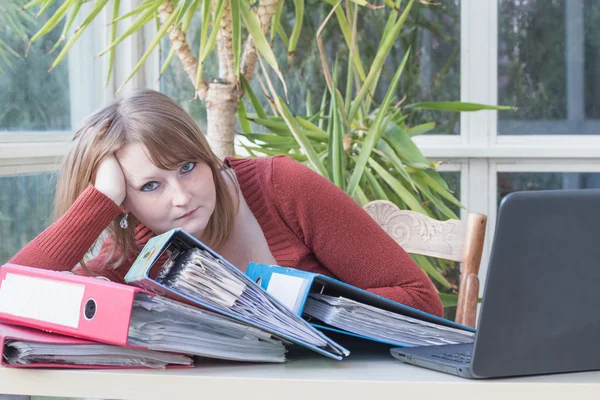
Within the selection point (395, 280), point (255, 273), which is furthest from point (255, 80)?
point (255, 273)

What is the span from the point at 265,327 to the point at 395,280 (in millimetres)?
571

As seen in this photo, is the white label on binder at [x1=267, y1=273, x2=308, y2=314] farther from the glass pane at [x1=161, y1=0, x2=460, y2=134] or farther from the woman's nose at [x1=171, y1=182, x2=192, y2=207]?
the glass pane at [x1=161, y1=0, x2=460, y2=134]

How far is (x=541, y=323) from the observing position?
1.99 ft

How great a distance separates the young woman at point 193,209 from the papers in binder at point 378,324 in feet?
1.16

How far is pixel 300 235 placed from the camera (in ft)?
4.44

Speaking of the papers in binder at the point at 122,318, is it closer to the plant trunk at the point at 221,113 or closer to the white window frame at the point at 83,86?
the white window frame at the point at 83,86

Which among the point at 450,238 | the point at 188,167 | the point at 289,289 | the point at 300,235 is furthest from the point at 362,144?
the point at 289,289

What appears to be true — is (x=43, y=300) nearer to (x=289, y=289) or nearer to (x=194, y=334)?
(x=194, y=334)

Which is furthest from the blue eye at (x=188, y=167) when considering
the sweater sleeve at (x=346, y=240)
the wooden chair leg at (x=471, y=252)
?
the wooden chair leg at (x=471, y=252)

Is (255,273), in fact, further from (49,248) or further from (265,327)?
(49,248)

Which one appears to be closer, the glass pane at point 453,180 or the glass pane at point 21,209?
the glass pane at point 21,209

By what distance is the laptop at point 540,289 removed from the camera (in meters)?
0.58

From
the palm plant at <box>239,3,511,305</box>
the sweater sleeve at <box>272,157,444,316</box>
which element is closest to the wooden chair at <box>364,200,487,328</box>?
the sweater sleeve at <box>272,157,444,316</box>

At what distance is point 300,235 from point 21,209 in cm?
104
